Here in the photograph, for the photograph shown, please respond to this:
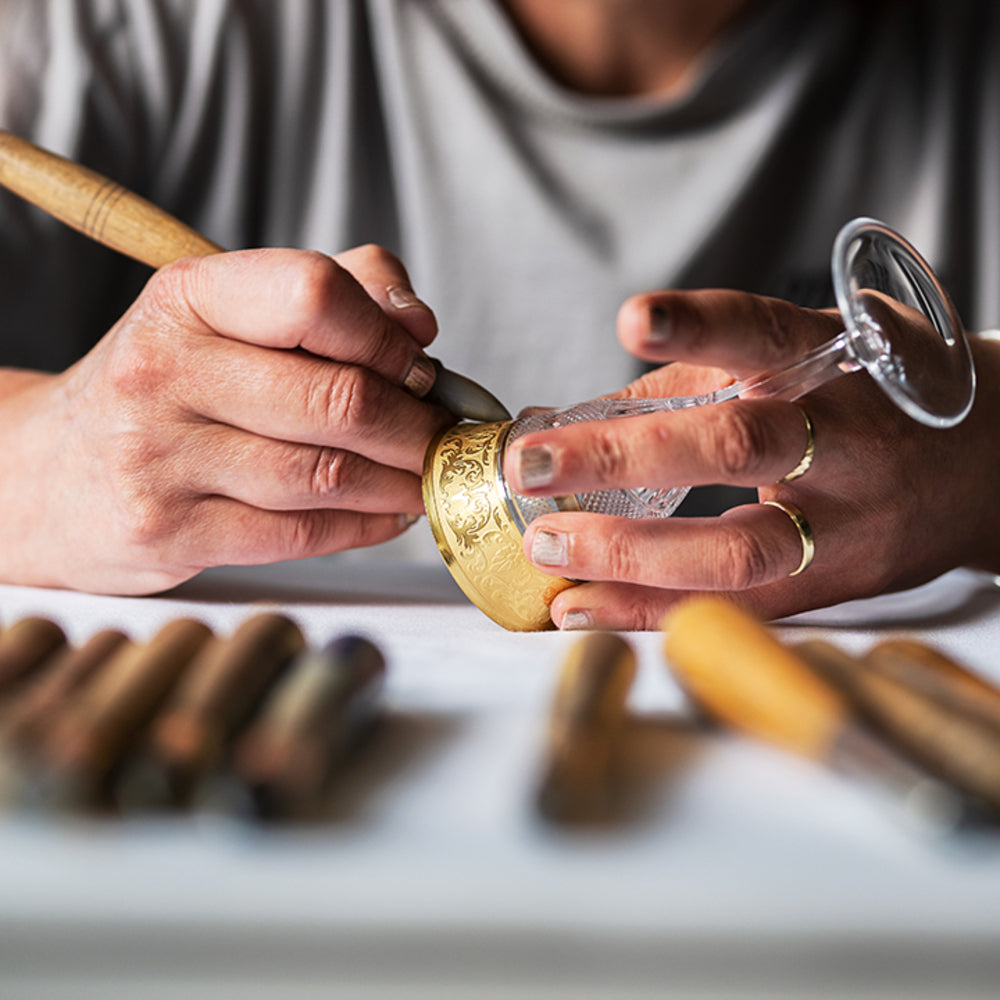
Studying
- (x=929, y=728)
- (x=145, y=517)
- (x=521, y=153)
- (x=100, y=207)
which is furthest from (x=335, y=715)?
(x=521, y=153)

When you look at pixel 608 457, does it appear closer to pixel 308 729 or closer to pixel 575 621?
pixel 575 621

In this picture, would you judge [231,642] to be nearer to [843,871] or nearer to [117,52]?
[843,871]

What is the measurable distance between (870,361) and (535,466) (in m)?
Answer: 0.27

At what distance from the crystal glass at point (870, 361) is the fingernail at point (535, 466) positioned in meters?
0.11

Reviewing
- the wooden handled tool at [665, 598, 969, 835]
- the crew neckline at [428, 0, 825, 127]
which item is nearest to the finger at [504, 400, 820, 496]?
the wooden handled tool at [665, 598, 969, 835]

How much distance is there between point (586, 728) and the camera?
457 mm

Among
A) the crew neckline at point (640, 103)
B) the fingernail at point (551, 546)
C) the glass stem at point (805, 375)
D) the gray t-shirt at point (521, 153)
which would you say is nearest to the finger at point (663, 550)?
the fingernail at point (551, 546)

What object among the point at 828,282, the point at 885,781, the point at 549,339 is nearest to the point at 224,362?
the point at 885,781

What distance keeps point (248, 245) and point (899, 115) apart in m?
1.24

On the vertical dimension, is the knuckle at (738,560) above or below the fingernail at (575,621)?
above

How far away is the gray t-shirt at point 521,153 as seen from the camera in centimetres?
176

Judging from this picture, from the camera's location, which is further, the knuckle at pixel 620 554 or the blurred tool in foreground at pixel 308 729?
the knuckle at pixel 620 554

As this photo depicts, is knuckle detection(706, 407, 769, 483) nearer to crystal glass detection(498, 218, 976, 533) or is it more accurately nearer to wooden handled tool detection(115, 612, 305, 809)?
crystal glass detection(498, 218, 976, 533)

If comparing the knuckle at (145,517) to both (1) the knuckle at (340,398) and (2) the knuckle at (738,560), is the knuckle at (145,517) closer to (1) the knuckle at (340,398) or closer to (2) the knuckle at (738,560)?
(1) the knuckle at (340,398)
